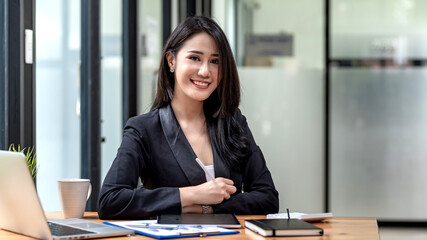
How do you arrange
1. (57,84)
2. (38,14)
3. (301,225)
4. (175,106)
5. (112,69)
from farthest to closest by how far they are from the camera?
(112,69)
(57,84)
(38,14)
(175,106)
(301,225)

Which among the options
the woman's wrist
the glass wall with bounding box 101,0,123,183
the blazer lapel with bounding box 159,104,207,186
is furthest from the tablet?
the glass wall with bounding box 101,0,123,183

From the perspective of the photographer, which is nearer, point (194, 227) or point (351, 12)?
point (194, 227)

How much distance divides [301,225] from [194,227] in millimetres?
280

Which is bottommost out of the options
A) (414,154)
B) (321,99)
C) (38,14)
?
(414,154)

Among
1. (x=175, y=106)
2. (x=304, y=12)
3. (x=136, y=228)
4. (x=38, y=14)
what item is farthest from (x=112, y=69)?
(x=136, y=228)

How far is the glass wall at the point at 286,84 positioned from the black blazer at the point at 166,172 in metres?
2.69

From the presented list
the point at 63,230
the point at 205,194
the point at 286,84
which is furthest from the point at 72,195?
the point at 286,84

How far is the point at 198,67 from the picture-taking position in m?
2.33

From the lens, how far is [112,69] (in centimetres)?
386

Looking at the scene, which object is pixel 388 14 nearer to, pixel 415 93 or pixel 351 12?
pixel 351 12

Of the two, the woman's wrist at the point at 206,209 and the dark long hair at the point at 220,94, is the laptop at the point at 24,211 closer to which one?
the woman's wrist at the point at 206,209

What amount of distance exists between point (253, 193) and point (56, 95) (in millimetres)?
1304

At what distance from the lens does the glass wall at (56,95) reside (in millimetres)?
2953

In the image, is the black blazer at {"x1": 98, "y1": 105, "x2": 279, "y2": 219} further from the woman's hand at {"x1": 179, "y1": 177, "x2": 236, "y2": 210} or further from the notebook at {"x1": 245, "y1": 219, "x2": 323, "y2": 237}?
the notebook at {"x1": 245, "y1": 219, "x2": 323, "y2": 237}
